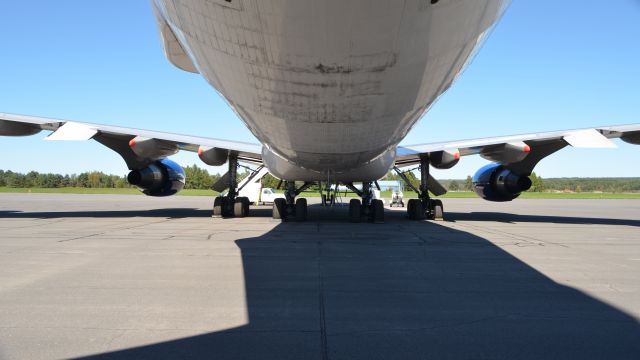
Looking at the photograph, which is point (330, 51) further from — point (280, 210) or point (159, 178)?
point (159, 178)

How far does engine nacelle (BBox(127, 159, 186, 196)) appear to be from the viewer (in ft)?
47.1

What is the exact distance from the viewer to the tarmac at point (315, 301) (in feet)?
9.25

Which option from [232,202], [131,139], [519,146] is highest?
[131,139]

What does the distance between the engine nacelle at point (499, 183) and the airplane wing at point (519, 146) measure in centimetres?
33

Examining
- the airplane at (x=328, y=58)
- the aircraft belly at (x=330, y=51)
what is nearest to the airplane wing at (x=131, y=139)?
the airplane at (x=328, y=58)

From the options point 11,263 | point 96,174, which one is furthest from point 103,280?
point 96,174

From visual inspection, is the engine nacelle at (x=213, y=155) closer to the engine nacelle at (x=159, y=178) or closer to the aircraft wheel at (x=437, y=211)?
the engine nacelle at (x=159, y=178)

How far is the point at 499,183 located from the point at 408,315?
485 inches

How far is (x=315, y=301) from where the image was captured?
12.9ft

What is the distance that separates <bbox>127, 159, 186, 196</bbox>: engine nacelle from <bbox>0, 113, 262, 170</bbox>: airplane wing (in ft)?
1.16

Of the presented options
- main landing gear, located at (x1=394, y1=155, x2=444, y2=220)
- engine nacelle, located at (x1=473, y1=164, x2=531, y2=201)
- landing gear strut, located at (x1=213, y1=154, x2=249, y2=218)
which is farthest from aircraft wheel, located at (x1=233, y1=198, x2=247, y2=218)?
engine nacelle, located at (x1=473, y1=164, x2=531, y2=201)

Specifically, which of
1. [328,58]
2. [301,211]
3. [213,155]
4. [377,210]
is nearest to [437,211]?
[377,210]

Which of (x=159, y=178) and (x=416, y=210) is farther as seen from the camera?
(x=159, y=178)

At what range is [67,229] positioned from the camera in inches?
400
